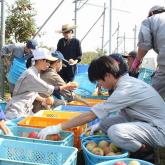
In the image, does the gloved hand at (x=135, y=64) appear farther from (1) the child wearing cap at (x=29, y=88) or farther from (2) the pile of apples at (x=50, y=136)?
(2) the pile of apples at (x=50, y=136)

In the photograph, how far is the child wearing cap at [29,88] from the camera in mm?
4152

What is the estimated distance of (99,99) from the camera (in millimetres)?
5223

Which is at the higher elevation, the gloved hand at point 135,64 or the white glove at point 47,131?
the gloved hand at point 135,64

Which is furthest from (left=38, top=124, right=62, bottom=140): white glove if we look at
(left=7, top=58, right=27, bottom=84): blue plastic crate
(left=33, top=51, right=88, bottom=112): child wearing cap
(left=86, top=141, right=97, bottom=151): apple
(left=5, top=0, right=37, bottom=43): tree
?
(left=5, top=0, right=37, bottom=43): tree

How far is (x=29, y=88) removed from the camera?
13.8 feet

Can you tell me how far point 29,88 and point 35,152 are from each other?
1585 mm

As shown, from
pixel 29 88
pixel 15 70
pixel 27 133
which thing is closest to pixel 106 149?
pixel 27 133

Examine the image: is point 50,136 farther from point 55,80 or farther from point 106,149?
point 55,80

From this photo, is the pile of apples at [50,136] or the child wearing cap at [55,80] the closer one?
the pile of apples at [50,136]

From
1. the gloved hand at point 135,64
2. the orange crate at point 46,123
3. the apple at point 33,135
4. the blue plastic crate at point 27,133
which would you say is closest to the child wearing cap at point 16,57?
A: the gloved hand at point 135,64

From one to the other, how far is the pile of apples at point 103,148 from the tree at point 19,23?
23.6 feet

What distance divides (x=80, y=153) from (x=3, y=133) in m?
0.80

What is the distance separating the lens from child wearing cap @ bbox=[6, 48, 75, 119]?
4.15 m

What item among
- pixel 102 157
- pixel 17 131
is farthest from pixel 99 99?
pixel 102 157
